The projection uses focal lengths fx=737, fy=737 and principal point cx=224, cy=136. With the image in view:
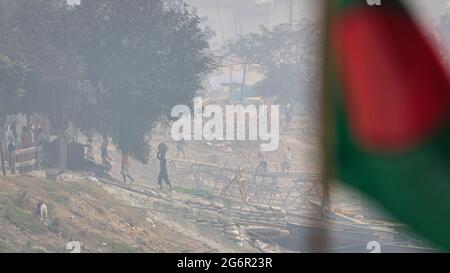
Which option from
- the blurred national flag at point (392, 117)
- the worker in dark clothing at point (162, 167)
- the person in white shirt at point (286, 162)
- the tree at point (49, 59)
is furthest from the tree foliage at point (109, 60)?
the blurred national flag at point (392, 117)

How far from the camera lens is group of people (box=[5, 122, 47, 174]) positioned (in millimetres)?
7316

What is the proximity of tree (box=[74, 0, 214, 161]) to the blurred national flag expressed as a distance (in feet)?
22.5

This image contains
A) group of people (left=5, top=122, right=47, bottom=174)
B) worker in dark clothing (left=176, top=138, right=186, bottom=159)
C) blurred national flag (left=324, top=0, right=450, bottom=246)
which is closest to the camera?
blurred national flag (left=324, top=0, right=450, bottom=246)

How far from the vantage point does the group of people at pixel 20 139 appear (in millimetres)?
7316

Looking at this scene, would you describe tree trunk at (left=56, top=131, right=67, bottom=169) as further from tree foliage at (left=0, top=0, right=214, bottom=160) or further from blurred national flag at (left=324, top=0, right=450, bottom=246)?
blurred national flag at (left=324, top=0, right=450, bottom=246)

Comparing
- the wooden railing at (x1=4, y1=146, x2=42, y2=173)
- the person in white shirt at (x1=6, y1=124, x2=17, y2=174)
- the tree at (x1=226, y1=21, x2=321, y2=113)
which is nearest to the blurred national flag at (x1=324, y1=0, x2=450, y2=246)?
the tree at (x1=226, y1=21, x2=321, y2=113)

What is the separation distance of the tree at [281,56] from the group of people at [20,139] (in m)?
2.07

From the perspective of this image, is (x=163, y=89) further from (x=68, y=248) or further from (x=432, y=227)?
(x=432, y=227)

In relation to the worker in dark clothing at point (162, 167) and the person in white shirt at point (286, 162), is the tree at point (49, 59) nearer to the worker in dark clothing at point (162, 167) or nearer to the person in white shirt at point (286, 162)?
the worker in dark clothing at point (162, 167)

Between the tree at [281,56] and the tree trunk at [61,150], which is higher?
the tree at [281,56]

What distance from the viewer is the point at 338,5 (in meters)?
0.52

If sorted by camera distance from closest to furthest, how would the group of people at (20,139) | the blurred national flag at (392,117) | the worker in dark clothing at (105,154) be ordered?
the blurred national flag at (392,117)
the group of people at (20,139)
the worker in dark clothing at (105,154)

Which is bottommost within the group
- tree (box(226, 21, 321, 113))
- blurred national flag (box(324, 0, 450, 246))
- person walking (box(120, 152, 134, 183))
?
person walking (box(120, 152, 134, 183))
